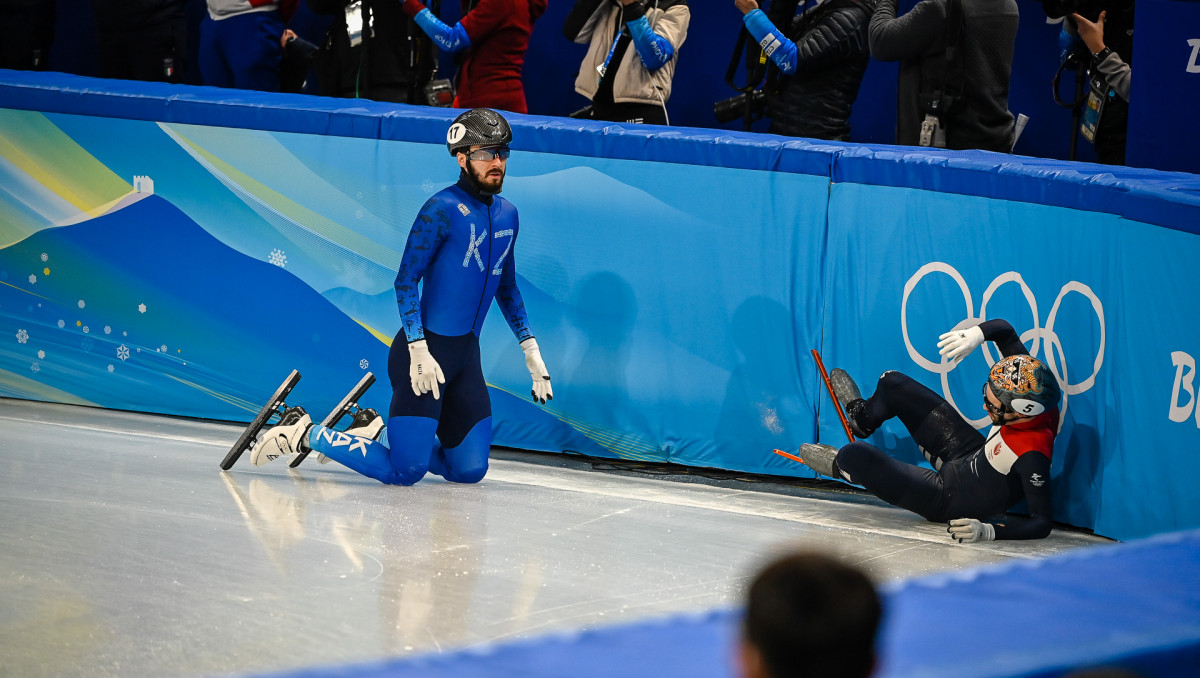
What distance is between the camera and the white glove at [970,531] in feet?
18.6

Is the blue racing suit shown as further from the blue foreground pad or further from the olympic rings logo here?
the blue foreground pad

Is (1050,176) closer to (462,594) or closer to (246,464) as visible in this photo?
(462,594)

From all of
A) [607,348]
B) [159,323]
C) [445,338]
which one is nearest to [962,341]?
[607,348]

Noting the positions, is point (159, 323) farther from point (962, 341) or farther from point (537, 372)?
point (962, 341)

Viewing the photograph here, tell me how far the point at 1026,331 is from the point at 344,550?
3.29 meters

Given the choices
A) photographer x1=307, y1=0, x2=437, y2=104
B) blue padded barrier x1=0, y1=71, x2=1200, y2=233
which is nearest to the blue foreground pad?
blue padded barrier x1=0, y1=71, x2=1200, y2=233

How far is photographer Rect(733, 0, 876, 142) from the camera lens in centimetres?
756

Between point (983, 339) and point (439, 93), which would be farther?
point (439, 93)

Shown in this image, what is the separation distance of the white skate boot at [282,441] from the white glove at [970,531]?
3123mm

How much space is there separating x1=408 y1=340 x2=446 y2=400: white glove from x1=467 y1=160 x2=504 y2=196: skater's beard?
81 centimetres

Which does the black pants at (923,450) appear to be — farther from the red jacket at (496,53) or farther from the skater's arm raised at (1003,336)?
the red jacket at (496,53)

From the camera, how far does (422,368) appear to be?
6250 millimetres

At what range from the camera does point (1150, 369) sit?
545 cm

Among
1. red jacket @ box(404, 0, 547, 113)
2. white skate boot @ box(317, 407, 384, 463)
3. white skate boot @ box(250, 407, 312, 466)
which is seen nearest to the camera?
white skate boot @ box(250, 407, 312, 466)
